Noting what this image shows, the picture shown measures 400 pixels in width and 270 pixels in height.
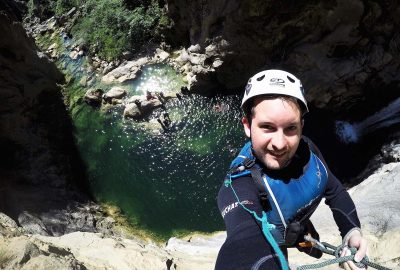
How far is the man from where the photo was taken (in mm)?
2490

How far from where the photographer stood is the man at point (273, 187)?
249 centimetres

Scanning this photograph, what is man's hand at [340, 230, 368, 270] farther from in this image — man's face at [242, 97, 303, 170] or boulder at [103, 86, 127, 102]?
boulder at [103, 86, 127, 102]

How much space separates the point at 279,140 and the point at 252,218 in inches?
25.8

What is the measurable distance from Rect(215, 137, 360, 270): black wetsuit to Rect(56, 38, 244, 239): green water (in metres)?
10.2

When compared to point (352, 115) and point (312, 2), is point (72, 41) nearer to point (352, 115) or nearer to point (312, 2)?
point (312, 2)

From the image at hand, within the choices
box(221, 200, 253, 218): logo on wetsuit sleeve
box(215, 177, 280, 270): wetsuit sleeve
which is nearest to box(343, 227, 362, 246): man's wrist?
box(215, 177, 280, 270): wetsuit sleeve

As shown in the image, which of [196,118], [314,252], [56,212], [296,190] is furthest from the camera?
[196,118]

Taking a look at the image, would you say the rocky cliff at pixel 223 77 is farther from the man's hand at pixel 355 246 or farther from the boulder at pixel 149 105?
the man's hand at pixel 355 246

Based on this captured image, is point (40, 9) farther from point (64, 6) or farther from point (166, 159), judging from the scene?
point (166, 159)

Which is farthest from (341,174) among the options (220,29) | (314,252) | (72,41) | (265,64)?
(72,41)

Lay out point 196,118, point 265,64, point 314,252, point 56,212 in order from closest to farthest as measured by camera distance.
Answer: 1. point 314,252
2. point 56,212
3. point 265,64
4. point 196,118

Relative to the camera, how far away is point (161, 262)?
23.3ft

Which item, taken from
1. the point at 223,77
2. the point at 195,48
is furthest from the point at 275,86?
the point at 195,48

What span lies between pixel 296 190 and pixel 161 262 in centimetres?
503
